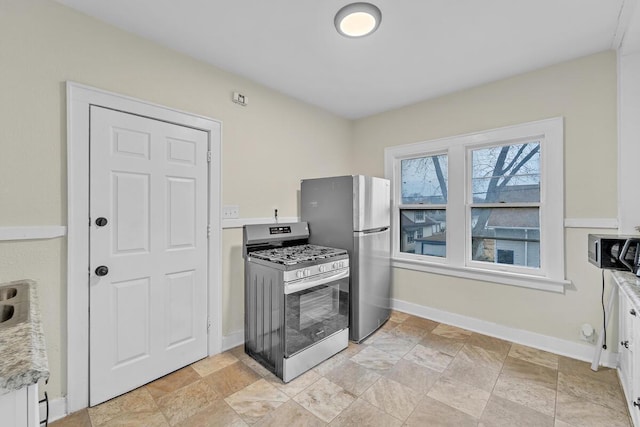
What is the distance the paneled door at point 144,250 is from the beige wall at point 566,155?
2.58 m

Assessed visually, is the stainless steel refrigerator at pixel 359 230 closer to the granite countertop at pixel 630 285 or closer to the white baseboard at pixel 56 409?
the granite countertop at pixel 630 285

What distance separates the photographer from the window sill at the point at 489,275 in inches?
100

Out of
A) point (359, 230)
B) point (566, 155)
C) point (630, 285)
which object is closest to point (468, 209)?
point (566, 155)

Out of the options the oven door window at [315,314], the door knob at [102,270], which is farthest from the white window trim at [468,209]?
the door knob at [102,270]

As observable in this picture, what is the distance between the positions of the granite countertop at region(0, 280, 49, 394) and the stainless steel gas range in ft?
4.52

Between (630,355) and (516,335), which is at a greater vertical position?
(630,355)

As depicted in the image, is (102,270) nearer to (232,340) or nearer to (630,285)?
(232,340)

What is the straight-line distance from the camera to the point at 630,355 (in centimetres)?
177

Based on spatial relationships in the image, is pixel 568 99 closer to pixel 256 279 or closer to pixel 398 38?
pixel 398 38

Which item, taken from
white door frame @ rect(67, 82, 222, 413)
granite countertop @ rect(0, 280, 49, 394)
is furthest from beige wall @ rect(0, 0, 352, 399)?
granite countertop @ rect(0, 280, 49, 394)

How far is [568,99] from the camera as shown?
8.07 ft

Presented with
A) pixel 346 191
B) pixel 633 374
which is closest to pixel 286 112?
pixel 346 191

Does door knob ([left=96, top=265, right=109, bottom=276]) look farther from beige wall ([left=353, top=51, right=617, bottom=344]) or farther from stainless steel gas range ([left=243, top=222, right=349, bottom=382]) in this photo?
beige wall ([left=353, top=51, right=617, bottom=344])

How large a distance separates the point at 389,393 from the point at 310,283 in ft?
3.18
